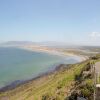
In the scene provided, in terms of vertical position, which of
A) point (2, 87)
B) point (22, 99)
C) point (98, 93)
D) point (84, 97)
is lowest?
point (2, 87)

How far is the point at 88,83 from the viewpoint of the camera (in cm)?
1377

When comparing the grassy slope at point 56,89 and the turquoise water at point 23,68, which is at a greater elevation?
the grassy slope at point 56,89

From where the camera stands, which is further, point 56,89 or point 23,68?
point 23,68

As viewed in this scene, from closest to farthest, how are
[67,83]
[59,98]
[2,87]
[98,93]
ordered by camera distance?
[98,93]
[59,98]
[67,83]
[2,87]

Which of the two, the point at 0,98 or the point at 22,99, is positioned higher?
the point at 22,99

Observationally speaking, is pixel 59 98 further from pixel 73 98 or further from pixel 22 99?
pixel 22 99

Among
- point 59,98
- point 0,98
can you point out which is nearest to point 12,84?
point 0,98

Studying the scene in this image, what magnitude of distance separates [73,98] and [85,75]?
12.6 ft

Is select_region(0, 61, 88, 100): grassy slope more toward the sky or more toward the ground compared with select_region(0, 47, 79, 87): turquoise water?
more toward the sky

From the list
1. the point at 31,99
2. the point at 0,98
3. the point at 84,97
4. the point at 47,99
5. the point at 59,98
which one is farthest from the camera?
the point at 0,98

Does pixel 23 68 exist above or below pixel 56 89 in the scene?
below

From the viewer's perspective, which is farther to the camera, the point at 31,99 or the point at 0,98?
the point at 0,98

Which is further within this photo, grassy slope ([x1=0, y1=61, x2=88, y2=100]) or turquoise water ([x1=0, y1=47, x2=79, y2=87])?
turquoise water ([x1=0, y1=47, x2=79, y2=87])

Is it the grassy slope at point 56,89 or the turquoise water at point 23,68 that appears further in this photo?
the turquoise water at point 23,68
